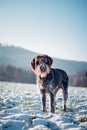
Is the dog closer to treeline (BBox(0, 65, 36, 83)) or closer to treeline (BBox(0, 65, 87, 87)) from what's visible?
treeline (BBox(0, 65, 87, 87))

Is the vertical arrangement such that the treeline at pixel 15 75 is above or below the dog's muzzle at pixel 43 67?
below

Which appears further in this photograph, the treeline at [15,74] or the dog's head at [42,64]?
the treeline at [15,74]

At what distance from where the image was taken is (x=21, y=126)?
16.4 feet

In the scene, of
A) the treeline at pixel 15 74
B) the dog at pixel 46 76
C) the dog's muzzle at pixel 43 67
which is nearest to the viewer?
the dog's muzzle at pixel 43 67

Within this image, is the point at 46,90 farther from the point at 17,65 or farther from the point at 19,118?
the point at 17,65

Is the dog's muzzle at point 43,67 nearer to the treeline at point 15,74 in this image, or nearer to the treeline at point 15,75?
the treeline at point 15,74

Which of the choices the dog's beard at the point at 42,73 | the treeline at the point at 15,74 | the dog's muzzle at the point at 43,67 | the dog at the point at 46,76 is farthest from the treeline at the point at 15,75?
the dog's muzzle at the point at 43,67

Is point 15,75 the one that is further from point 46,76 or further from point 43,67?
point 43,67

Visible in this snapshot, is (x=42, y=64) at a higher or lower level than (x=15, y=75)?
higher

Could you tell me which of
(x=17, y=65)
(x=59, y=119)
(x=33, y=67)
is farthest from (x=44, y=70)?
(x=17, y=65)

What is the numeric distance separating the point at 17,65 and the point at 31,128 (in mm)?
11545

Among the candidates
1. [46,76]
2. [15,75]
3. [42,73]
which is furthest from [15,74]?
[42,73]

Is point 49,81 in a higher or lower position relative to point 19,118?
higher

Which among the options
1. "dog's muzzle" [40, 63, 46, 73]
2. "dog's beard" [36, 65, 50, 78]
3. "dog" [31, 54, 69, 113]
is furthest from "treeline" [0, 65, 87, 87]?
"dog's muzzle" [40, 63, 46, 73]
